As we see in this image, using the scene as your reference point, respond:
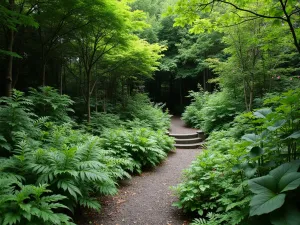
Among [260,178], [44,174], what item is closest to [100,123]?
[44,174]

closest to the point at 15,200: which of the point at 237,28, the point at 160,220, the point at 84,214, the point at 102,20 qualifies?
the point at 84,214

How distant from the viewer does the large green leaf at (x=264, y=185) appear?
198cm

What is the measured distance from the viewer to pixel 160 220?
366 cm

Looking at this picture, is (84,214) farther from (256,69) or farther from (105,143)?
(256,69)

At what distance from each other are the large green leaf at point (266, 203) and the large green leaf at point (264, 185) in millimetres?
46

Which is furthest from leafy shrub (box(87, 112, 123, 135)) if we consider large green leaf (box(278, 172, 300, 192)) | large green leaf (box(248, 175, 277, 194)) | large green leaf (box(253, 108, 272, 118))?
large green leaf (box(278, 172, 300, 192))

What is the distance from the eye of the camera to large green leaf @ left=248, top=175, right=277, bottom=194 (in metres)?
1.98

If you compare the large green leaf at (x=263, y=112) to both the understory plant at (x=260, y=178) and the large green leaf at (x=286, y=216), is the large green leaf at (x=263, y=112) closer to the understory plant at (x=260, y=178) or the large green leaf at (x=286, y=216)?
the understory plant at (x=260, y=178)

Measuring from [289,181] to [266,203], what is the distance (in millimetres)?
314

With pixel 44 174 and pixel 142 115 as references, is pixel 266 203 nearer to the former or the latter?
pixel 44 174

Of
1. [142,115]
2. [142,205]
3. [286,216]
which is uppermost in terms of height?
[142,115]

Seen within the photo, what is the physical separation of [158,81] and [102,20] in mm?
17160

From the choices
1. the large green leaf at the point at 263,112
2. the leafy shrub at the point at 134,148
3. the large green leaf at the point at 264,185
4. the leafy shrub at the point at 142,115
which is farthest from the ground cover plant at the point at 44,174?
the leafy shrub at the point at 142,115

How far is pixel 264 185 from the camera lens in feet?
6.68
